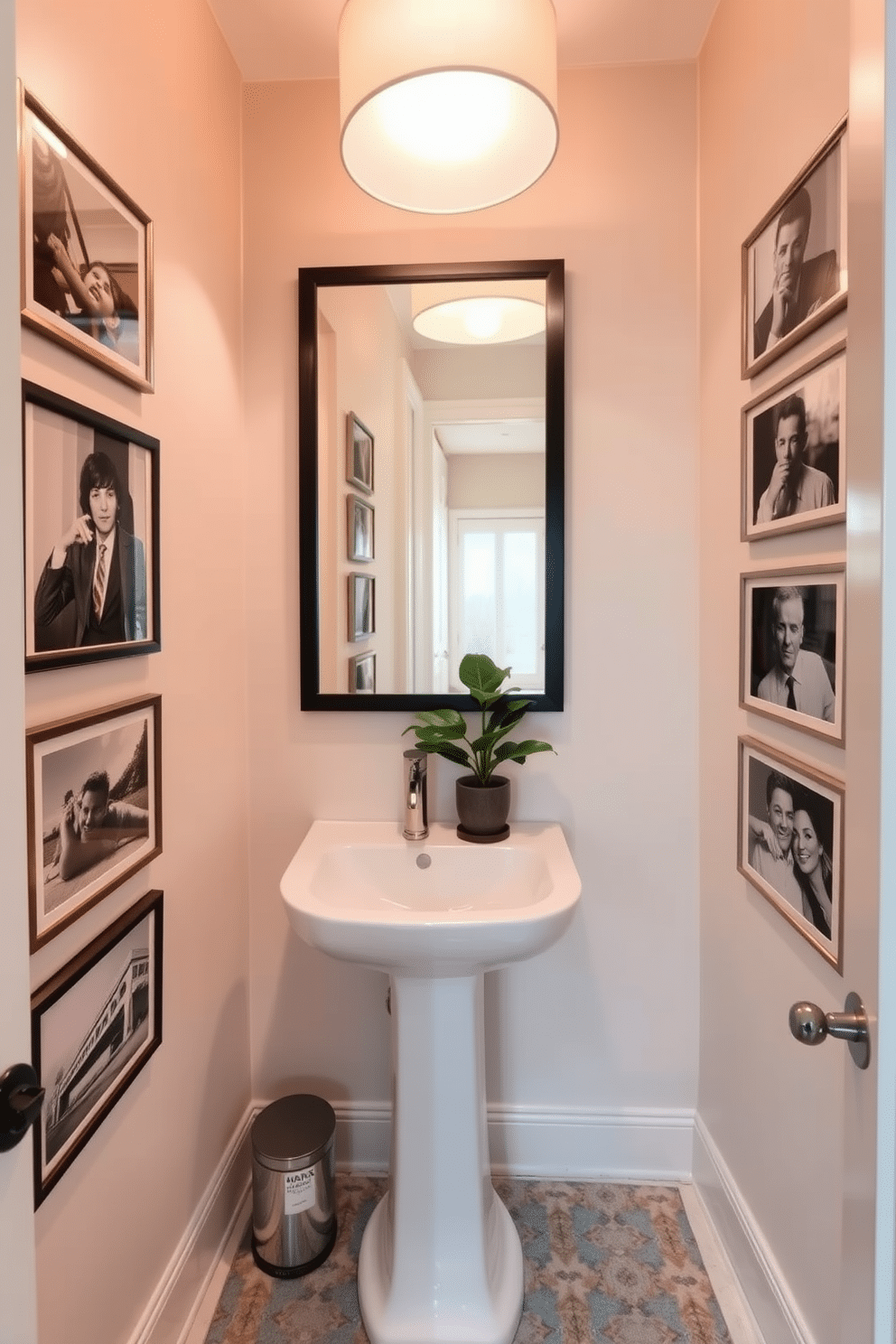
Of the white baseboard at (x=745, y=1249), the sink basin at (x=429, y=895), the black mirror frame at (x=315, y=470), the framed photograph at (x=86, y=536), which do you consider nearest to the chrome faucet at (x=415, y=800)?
the sink basin at (x=429, y=895)

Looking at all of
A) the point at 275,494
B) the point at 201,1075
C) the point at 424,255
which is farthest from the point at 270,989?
the point at 424,255

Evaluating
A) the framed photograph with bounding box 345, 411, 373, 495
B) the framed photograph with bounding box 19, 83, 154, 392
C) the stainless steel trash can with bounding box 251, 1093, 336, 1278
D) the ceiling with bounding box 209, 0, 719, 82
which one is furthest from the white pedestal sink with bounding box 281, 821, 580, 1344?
the ceiling with bounding box 209, 0, 719, 82

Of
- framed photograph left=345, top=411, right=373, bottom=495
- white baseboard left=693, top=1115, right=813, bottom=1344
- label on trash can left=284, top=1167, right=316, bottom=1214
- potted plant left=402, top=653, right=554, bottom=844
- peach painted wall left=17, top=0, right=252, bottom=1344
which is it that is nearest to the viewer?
peach painted wall left=17, top=0, right=252, bottom=1344

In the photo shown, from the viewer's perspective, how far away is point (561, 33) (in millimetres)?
1602

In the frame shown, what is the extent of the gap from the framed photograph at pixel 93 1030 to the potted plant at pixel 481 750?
25.4 inches

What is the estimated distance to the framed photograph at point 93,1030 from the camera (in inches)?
38.2

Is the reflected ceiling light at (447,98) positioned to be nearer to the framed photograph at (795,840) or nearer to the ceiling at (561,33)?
the ceiling at (561,33)

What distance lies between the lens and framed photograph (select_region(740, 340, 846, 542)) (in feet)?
3.53

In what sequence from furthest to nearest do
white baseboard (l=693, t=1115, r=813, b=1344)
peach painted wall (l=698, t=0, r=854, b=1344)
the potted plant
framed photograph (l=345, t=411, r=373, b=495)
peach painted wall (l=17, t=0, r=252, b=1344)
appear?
1. framed photograph (l=345, t=411, r=373, b=495)
2. the potted plant
3. white baseboard (l=693, t=1115, r=813, b=1344)
4. peach painted wall (l=698, t=0, r=854, b=1344)
5. peach painted wall (l=17, t=0, r=252, b=1344)

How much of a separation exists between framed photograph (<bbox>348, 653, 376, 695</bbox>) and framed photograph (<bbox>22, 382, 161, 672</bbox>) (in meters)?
0.56

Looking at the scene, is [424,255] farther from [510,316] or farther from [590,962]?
[590,962]

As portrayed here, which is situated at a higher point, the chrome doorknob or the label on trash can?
the chrome doorknob

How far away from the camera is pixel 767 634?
133 centimetres

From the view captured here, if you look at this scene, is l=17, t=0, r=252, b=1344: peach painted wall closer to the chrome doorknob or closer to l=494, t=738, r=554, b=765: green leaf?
l=494, t=738, r=554, b=765: green leaf
